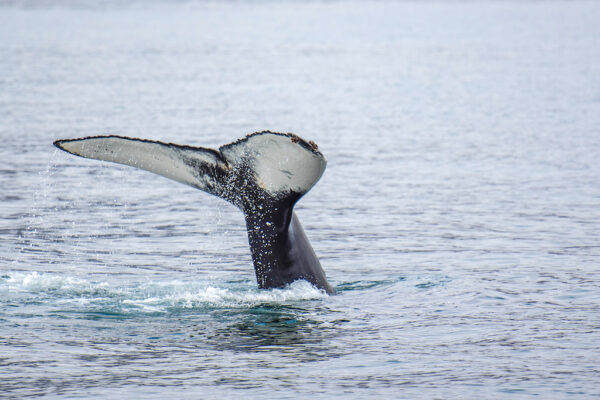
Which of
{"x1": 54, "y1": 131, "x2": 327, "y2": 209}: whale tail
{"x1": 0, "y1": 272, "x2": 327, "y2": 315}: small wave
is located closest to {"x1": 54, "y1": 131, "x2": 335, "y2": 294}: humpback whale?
{"x1": 54, "y1": 131, "x2": 327, "y2": 209}: whale tail

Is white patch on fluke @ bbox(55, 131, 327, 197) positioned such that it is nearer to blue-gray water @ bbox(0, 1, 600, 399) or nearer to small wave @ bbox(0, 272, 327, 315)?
blue-gray water @ bbox(0, 1, 600, 399)

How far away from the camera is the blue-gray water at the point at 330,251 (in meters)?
8.49

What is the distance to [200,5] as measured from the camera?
128625 millimetres

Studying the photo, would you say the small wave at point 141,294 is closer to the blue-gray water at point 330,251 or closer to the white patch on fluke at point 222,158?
the blue-gray water at point 330,251

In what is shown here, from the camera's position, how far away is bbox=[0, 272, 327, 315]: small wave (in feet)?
33.3

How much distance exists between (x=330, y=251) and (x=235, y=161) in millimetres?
4492

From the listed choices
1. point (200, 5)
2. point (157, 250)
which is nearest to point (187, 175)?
point (157, 250)

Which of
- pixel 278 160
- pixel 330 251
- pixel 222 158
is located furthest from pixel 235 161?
pixel 330 251

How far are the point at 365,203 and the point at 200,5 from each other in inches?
4509

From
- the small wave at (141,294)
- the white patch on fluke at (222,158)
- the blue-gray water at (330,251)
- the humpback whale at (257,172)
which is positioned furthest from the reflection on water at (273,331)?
the white patch on fluke at (222,158)

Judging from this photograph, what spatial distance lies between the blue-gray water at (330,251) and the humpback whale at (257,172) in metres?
0.50

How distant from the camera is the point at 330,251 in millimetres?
13367

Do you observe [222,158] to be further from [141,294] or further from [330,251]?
[330,251]

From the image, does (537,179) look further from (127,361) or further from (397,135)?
(127,361)
